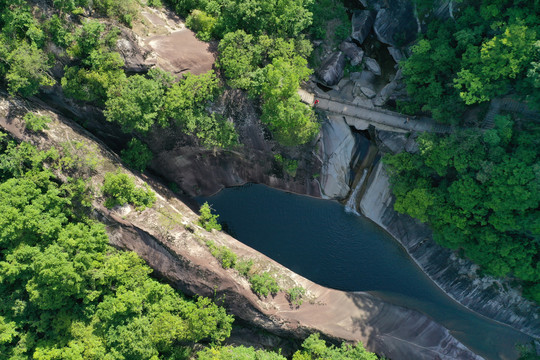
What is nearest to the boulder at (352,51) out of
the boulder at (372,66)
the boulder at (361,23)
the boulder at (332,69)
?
the boulder at (332,69)

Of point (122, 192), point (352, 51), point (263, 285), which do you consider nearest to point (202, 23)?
point (352, 51)

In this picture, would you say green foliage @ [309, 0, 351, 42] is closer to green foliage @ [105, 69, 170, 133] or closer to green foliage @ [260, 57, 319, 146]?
green foliage @ [260, 57, 319, 146]

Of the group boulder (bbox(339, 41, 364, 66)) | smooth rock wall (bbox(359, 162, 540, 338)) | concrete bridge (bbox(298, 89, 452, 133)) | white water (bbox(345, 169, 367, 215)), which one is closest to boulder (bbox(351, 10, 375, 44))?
boulder (bbox(339, 41, 364, 66))

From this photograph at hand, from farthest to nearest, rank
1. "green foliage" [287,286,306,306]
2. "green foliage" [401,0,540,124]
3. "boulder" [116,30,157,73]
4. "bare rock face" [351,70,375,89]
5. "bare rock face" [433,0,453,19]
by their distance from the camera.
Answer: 1. "bare rock face" [351,70,375,89]
2. "green foliage" [287,286,306,306]
3. "bare rock face" [433,0,453,19]
4. "boulder" [116,30,157,73]
5. "green foliage" [401,0,540,124]

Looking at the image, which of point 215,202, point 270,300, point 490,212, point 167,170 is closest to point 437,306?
point 490,212

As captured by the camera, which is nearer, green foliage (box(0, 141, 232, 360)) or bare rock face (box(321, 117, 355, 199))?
green foliage (box(0, 141, 232, 360))

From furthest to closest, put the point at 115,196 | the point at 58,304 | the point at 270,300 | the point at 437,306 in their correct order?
the point at 437,306, the point at 270,300, the point at 115,196, the point at 58,304

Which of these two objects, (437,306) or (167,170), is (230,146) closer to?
(167,170)
